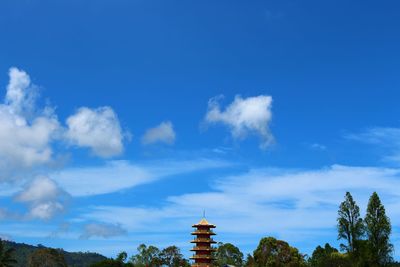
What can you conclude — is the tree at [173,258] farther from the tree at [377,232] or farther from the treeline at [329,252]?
the tree at [377,232]

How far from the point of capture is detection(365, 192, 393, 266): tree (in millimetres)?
85000

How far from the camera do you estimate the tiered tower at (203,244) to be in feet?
356

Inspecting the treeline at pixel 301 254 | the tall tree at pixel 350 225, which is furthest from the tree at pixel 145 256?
the tall tree at pixel 350 225

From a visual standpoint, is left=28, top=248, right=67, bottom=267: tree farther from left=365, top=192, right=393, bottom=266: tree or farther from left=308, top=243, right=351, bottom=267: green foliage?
left=365, top=192, right=393, bottom=266: tree

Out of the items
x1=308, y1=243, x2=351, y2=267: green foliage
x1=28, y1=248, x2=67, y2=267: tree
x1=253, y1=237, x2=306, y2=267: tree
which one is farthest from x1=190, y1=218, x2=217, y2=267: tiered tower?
x1=28, y1=248, x2=67, y2=267: tree

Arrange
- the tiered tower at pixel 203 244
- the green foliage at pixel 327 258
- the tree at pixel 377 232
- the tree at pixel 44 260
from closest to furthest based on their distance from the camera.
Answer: the tree at pixel 377 232
the tiered tower at pixel 203 244
the green foliage at pixel 327 258
the tree at pixel 44 260

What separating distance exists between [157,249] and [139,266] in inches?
242

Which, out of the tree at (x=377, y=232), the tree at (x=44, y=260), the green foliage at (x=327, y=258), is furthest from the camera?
the tree at (x=44, y=260)

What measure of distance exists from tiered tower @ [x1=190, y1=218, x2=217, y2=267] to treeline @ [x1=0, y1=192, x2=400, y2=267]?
57.4ft

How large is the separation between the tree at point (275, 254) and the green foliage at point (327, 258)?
222 inches

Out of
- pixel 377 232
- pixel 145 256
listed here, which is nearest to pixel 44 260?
pixel 145 256

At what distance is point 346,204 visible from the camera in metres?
90.6

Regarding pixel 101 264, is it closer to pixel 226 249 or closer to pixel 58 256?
pixel 58 256

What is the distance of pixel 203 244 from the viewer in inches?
4338
